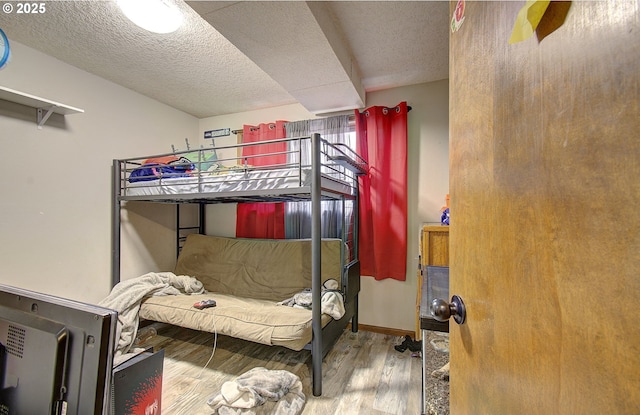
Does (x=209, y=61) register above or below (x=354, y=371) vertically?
above

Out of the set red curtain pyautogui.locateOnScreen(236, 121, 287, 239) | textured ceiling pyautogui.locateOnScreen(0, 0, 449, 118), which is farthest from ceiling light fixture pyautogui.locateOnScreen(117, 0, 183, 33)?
red curtain pyautogui.locateOnScreen(236, 121, 287, 239)

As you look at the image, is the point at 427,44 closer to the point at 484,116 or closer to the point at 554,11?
the point at 484,116

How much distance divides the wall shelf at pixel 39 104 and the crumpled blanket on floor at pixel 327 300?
2257 millimetres

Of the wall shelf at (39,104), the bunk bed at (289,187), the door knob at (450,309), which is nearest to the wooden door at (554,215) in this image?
the door knob at (450,309)

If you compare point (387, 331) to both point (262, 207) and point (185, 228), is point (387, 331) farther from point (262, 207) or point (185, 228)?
point (185, 228)

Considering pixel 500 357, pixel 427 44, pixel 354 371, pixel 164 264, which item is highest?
pixel 427 44

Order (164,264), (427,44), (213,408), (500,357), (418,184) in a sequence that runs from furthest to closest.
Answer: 1. (164,264)
2. (418,184)
3. (427,44)
4. (213,408)
5. (500,357)

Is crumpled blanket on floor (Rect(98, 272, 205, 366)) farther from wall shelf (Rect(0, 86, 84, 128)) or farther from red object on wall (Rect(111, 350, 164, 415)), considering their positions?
wall shelf (Rect(0, 86, 84, 128))

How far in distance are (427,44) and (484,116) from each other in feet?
5.72

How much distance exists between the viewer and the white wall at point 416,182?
2438 mm

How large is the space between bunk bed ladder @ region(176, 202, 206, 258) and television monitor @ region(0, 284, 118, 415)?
2857 millimetres

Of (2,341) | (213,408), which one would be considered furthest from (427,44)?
(213,408)

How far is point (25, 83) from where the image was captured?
194cm

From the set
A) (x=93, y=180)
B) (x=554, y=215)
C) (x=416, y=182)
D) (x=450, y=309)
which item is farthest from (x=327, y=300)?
(x=93, y=180)
